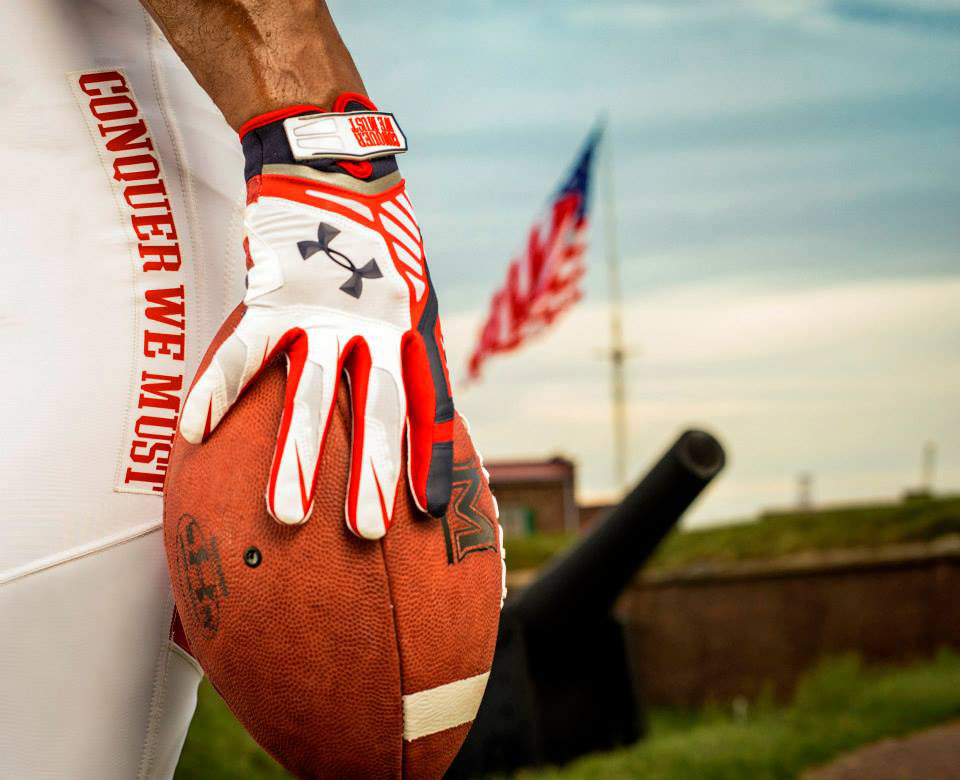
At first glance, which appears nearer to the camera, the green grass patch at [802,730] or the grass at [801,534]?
the green grass patch at [802,730]

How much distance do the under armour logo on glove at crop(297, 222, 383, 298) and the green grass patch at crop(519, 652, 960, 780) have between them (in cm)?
544

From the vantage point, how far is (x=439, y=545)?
4.09 feet

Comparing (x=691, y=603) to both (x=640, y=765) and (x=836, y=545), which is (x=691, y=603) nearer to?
(x=836, y=545)

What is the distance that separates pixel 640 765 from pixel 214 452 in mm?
5726

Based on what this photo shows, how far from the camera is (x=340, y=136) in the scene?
4.11 ft

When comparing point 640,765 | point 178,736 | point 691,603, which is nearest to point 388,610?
point 178,736

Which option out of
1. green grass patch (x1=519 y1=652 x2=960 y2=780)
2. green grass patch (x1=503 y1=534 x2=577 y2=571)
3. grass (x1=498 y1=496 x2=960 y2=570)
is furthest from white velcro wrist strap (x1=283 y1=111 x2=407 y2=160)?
green grass patch (x1=503 y1=534 x2=577 y2=571)

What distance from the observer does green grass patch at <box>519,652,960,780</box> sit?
20.7 ft

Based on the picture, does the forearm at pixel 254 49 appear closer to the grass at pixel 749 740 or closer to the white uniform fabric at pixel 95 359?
the white uniform fabric at pixel 95 359

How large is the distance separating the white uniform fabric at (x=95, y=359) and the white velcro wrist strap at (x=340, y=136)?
0.90ft

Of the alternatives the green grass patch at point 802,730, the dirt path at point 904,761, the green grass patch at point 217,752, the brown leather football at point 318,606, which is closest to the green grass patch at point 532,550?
the green grass patch at point 802,730

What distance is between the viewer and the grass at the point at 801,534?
31.7 ft

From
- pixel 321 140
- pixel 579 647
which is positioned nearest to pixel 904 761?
pixel 579 647

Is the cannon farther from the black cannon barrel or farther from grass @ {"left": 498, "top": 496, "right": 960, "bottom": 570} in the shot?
grass @ {"left": 498, "top": 496, "right": 960, "bottom": 570}
